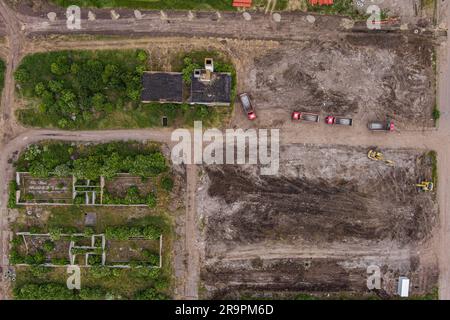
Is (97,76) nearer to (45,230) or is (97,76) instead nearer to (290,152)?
(45,230)

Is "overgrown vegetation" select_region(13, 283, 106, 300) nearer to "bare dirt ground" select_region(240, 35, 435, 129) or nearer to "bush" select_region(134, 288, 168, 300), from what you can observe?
"bush" select_region(134, 288, 168, 300)

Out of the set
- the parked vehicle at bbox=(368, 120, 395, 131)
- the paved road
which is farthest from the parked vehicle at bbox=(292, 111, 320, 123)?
the parked vehicle at bbox=(368, 120, 395, 131)

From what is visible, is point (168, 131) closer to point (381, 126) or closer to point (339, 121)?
point (339, 121)

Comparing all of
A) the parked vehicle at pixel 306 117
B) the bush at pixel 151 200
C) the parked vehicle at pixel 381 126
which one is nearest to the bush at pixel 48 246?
the bush at pixel 151 200

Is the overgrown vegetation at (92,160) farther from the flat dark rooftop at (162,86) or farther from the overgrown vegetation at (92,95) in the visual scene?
the flat dark rooftop at (162,86)

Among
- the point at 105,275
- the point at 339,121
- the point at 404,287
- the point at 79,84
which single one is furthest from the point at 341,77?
→ the point at 105,275
